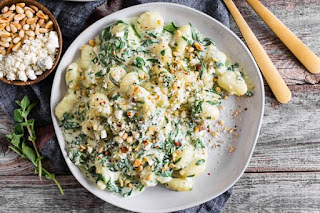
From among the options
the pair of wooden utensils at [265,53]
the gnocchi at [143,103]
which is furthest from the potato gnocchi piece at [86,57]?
the pair of wooden utensils at [265,53]

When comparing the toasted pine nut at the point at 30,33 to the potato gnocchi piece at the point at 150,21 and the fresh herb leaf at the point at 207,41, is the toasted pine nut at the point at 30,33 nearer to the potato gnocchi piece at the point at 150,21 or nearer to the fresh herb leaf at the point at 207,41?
the potato gnocchi piece at the point at 150,21

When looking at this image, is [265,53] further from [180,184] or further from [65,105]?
[65,105]

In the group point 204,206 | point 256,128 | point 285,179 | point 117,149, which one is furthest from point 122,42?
point 285,179

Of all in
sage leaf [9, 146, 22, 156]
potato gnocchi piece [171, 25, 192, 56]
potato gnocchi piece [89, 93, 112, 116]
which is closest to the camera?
potato gnocchi piece [89, 93, 112, 116]

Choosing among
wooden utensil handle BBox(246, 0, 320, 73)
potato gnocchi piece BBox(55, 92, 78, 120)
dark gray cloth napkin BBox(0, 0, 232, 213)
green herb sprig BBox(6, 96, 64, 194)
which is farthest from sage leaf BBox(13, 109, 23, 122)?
wooden utensil handle BBox(246, 0, 320, 73)

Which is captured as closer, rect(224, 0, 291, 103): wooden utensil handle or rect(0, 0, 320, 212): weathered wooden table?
rect(224, 0, 291, 103): wooden utensil handle

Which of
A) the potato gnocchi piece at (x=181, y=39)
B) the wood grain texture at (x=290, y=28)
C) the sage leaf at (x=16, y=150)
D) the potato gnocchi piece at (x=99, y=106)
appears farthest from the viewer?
the wood grain texture at (x=290, y=28)

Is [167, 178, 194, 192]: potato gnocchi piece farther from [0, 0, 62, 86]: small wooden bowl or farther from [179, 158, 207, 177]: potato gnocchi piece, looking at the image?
[0, 0, 62, 86]: small wooden bowl
